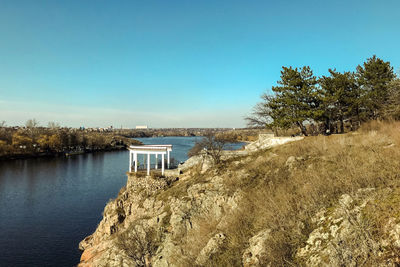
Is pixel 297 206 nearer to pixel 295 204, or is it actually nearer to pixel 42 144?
pixel 295 204

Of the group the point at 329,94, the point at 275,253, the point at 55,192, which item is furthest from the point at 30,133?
the point at 275,253

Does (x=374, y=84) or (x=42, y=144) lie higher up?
(x=374, y=84)

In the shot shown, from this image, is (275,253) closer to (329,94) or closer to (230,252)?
(230,252)

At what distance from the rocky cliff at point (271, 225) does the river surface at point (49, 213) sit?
1261 cm

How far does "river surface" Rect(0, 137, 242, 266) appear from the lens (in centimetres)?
2139

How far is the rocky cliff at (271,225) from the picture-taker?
502cm

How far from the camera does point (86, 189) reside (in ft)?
137

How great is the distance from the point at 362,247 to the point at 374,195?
76.3 inches

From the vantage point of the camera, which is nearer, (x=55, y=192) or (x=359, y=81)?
(x=359, y=81)

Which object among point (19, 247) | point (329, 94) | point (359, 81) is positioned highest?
point (359, 81)

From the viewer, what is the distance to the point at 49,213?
30.5 metres

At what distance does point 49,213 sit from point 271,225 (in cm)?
3301

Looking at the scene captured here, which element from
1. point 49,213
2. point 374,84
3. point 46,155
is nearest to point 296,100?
point 374,84

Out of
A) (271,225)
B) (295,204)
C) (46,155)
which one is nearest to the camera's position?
(271,225)
